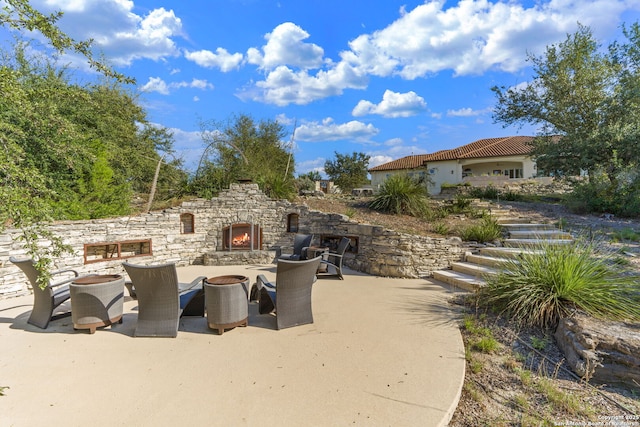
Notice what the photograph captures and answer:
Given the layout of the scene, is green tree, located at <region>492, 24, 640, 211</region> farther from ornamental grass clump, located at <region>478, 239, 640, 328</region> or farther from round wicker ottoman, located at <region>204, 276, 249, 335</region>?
round wicker ottoman, located at <region>204, 276, 249, 335</region>

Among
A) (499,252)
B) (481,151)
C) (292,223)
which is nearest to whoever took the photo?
(499,252)

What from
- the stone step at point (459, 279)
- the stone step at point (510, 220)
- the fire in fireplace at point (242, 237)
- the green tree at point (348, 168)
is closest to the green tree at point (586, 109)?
the stone step at point (510, 220)

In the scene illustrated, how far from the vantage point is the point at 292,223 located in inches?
365

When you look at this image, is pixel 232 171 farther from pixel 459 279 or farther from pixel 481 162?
pixel 481 162

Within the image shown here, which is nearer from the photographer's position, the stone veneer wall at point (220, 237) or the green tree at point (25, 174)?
the green tree at point (25, 174)

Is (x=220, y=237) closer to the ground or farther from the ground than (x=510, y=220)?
closer to the ground

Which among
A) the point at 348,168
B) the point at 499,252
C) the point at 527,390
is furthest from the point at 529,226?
the point at 348,168

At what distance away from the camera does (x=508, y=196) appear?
1218 cm

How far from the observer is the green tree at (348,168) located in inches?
1342

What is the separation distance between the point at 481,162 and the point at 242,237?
2247 centimetres

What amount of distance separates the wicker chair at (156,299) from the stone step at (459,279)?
179 inches

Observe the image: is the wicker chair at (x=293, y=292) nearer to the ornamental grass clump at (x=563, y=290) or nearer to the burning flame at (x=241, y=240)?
the ornamental grass clump at (x=563, y=290)

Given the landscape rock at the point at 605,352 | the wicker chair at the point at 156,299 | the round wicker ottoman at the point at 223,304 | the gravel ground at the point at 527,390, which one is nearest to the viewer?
the gravel ground at the point at 527,390

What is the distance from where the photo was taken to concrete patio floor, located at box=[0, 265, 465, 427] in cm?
231
